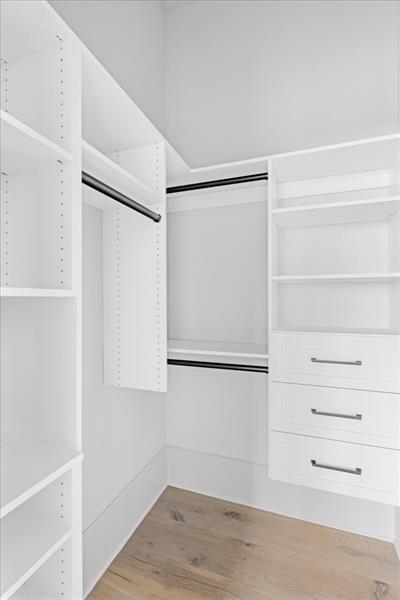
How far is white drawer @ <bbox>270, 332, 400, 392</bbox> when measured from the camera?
1.31m

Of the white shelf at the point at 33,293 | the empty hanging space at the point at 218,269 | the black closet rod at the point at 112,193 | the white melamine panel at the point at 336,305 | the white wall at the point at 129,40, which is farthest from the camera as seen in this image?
the empty hanging space at the point at 218,269

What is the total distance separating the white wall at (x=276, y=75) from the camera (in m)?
1.70

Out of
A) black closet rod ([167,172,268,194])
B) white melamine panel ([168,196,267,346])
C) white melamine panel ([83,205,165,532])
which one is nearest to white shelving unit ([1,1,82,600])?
white melamine panel ([83,205,165,532])

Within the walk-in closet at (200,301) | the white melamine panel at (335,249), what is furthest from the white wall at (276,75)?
the white melamine panel at (335,249)

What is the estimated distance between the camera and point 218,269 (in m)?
1.97

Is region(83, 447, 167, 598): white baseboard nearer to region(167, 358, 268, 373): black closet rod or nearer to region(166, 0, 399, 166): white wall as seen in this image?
region(167, 358, 268, 373): black closet rod

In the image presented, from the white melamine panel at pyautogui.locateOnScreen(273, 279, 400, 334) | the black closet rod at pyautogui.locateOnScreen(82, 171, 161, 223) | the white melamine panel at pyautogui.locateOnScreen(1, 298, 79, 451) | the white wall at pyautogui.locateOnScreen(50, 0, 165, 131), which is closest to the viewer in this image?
the white melamine panel at pyautogui.locateOnScreen(1, 298, 79, 451)

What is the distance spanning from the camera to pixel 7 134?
2.51 feet

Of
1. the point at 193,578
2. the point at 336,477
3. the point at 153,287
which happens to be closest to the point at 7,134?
the point at 153,287

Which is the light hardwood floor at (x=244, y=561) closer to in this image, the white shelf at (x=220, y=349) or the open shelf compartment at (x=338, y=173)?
the white shelf at (x=220, y=349)

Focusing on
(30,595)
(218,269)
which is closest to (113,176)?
(218,269)

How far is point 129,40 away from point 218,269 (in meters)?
1.22

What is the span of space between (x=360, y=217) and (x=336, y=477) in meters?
1.11

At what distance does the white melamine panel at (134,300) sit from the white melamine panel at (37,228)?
589 mm
